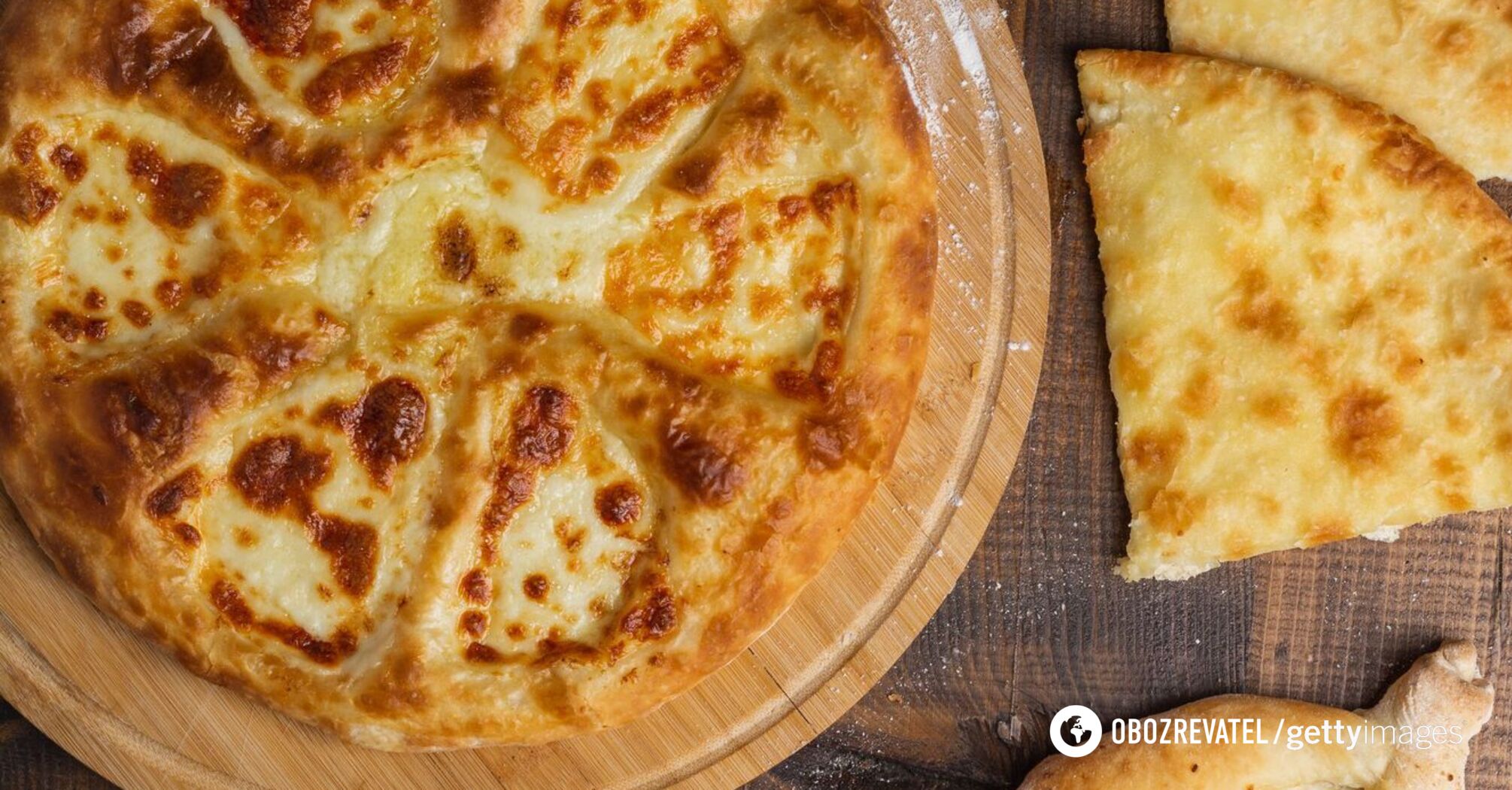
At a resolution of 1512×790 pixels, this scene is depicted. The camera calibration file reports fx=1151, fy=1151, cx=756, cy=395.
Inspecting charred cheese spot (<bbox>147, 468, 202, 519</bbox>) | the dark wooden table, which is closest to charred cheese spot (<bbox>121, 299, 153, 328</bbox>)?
charred cheese spot (<bbox>147, 468, 202, 519</bbox>)

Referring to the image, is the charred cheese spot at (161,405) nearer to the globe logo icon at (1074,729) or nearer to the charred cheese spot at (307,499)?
the charred cheese spot at (307,499)

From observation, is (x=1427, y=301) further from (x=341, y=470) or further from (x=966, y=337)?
(x=341, y=470)

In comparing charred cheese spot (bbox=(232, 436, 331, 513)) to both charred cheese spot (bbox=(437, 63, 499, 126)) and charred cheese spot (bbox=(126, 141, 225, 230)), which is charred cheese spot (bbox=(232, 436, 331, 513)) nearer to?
charred cheese spot (bbox=(126, 141, 225, 230))

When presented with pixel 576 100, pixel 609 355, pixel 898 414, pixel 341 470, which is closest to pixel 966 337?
pixel 898 414

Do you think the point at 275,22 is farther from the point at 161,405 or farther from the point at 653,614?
the point at 653,614

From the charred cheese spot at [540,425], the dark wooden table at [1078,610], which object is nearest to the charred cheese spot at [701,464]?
the charred cheese spot at [540,425]

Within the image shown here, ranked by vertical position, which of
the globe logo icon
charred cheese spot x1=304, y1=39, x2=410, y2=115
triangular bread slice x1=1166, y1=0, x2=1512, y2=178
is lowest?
the globe logo icon
